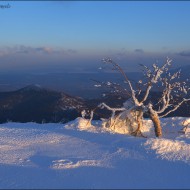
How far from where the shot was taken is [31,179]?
645 centimetres

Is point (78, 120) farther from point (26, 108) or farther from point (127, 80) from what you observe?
point (26, 108)

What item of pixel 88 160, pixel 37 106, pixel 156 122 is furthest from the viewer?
pixel 37 106

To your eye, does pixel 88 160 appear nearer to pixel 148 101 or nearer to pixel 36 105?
pixel 148 101

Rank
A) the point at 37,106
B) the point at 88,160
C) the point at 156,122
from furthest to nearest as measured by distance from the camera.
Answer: the point at 37,106 < the point at 156,122 < the point at 88,160

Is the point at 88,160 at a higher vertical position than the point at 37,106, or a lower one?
higher

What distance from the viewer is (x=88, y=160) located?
7.38 meters

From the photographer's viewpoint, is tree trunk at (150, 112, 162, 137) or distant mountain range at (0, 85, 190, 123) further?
distant mountain range at (0, 85, 190, 123)

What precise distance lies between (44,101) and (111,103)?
62.6 ft

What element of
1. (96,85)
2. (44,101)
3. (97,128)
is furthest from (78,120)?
(44,101)

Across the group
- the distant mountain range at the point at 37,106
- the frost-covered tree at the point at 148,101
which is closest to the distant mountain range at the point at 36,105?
the distant mountain range at the point at 37,106

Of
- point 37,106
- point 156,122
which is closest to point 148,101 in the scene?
point 156,122

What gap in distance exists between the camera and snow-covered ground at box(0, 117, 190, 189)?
6.36 m

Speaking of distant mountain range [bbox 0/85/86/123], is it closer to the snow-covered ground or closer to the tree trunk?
the tree trunk

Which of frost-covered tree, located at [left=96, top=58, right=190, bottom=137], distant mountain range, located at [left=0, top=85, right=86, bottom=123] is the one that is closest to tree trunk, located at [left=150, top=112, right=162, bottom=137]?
frost-covered tree, located at [left=96, top=58, right=190, bottom=137]
